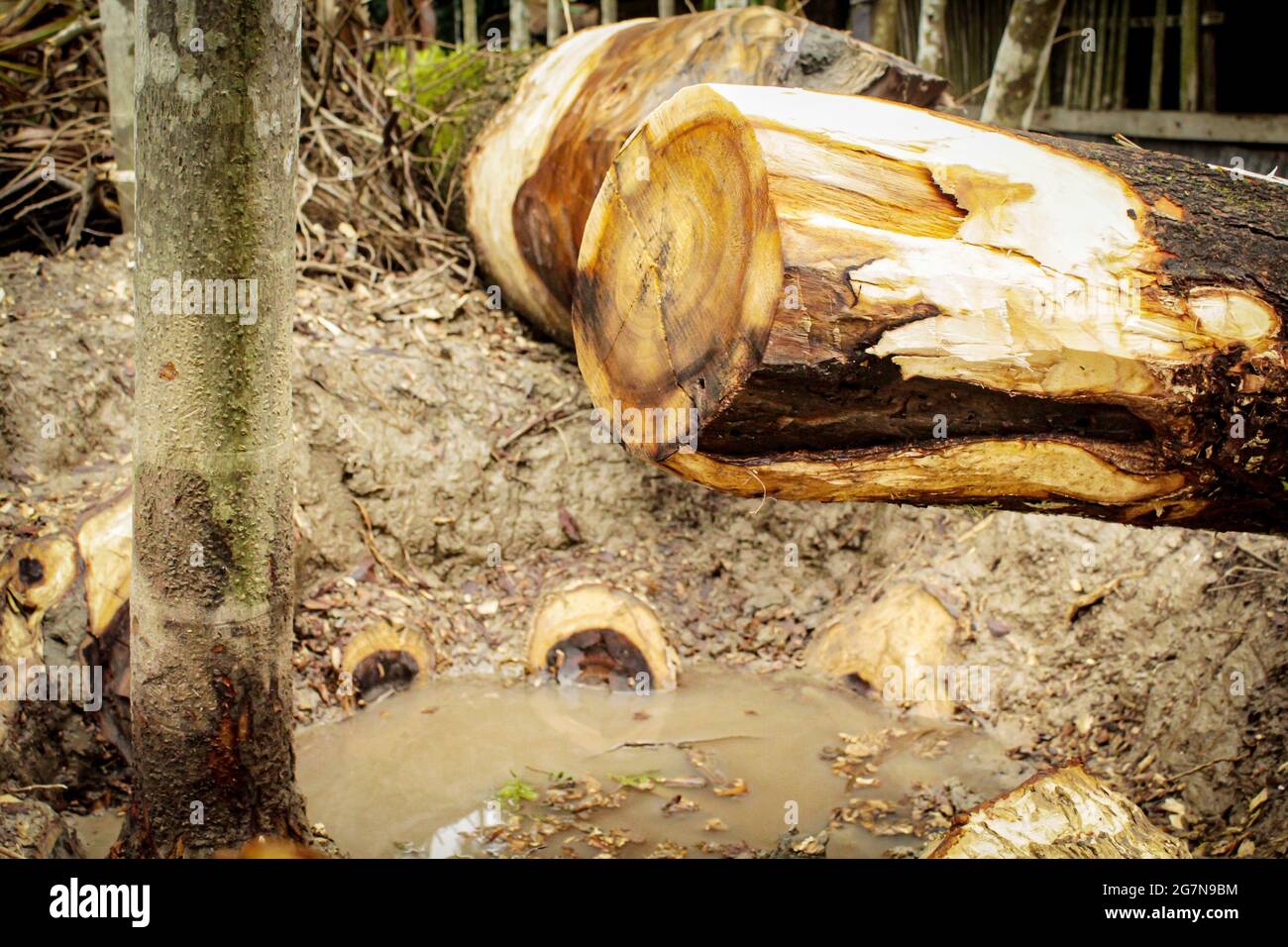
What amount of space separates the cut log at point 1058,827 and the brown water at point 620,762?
59 cm

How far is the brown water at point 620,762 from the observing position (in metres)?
3.09

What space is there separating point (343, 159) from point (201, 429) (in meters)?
3.45

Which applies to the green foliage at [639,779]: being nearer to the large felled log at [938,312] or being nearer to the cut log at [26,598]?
the large felled log at [938,312]

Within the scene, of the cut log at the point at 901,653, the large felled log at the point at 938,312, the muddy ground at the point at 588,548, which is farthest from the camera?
the cut log at the point at 901,653

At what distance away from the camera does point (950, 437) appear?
2150mm

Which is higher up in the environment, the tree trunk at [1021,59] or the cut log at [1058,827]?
the tree trunk at [1021,59]

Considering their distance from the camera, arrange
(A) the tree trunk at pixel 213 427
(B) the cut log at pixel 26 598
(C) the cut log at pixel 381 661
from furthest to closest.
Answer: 1. (C) the cut log at pixel 381 661
2. (B) the cut log at pixel 26 598
3. (A) the tree trunk at pixel 213 427

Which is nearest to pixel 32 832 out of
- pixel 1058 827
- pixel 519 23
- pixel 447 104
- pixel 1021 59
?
pixel 1058 827

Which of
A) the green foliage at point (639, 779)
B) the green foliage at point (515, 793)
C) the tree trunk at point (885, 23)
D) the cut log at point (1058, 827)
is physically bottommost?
the green foliage at point (639, 779)

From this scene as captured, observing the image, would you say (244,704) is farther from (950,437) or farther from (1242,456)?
(1242,456)

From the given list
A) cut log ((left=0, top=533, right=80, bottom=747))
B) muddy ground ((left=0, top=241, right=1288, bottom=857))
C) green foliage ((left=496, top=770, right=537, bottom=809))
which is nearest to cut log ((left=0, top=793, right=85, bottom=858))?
cut log ((left=0, top=533, right=80, bottom=747))

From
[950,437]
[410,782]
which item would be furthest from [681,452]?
[410,782]

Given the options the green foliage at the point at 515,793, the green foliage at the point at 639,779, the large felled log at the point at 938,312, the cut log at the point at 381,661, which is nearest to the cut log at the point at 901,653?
the green foliage at the point at 639,779

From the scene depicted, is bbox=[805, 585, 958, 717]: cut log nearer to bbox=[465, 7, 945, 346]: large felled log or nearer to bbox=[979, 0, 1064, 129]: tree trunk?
bbox=[465, 7, 945, 346]: large felled log
